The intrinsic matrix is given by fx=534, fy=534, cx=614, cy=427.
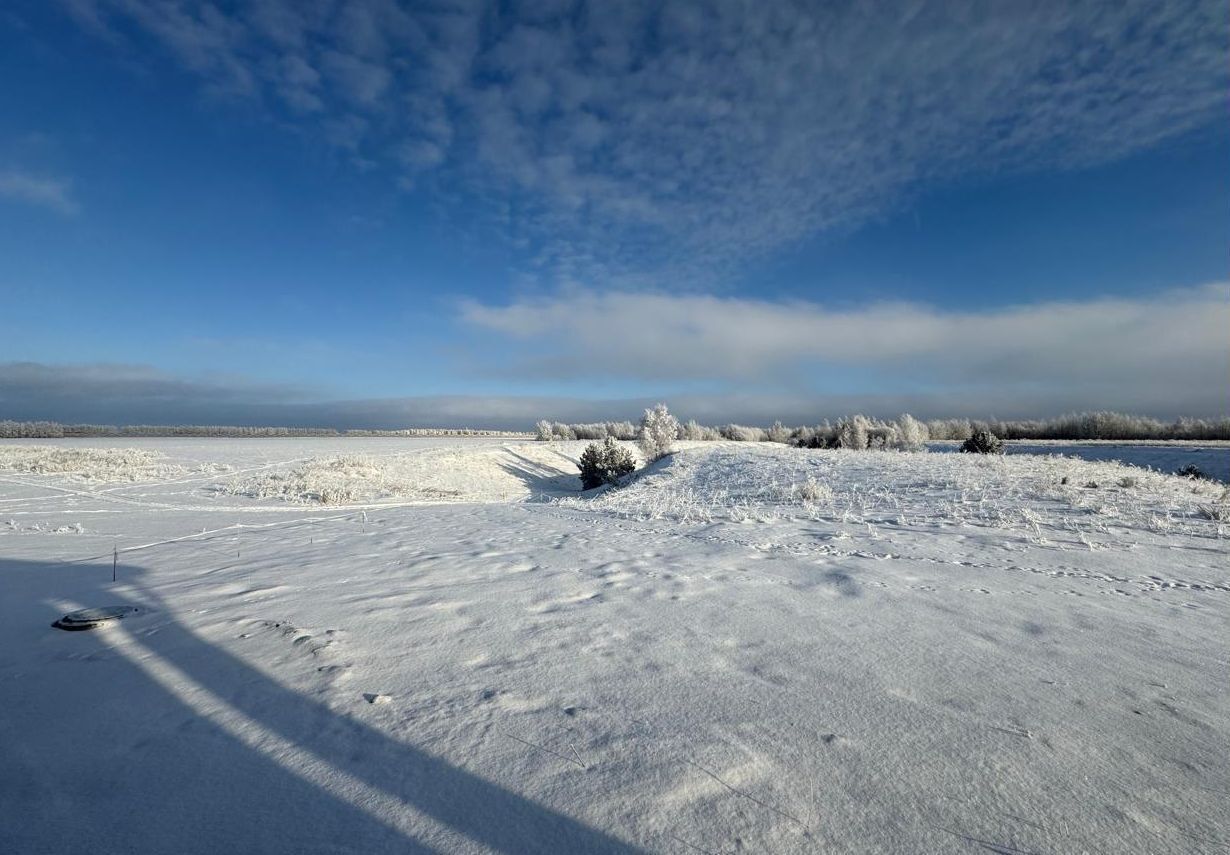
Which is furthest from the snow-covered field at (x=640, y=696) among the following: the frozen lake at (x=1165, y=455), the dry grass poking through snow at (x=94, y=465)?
the frozen lake at (x=1165, y=455)

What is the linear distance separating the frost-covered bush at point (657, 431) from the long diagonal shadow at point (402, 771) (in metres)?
31.3

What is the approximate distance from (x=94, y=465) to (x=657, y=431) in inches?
1173

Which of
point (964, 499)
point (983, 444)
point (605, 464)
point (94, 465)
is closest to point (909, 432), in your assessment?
point (983, 444)

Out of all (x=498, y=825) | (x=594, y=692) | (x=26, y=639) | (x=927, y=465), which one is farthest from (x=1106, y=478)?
(x=26, y=639)

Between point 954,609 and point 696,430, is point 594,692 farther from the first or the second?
point 696,430

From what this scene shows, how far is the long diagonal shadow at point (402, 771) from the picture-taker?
196 cm

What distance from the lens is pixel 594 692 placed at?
310 centimetres

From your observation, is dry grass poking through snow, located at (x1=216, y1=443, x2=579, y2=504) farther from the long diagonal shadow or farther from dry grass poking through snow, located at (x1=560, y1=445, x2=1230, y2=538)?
the long diagonal shadow

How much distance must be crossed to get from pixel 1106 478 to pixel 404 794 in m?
14.2

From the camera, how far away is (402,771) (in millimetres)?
2377

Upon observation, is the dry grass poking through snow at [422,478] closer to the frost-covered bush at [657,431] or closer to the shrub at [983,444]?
the frost-covered bush at [657,431]

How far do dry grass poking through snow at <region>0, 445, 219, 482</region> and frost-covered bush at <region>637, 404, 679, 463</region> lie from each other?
79.0 ft

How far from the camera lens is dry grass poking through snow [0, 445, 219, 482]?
2200 cm

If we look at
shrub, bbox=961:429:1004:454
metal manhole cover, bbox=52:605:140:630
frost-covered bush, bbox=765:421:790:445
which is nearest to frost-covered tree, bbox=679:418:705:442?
frost-covered bush, bbox=765:421:790:445
